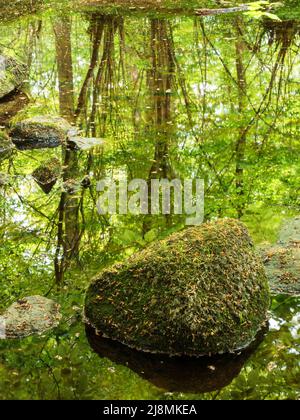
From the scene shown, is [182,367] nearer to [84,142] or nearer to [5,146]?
[84,142]

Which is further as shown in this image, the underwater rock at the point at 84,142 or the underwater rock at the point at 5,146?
the underwater rock at the point at 84,142

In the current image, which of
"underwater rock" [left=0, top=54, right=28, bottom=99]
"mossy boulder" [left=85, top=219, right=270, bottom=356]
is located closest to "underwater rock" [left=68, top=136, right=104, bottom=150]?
"underwater rock" [left=0, top=54, right=28, bottom=99]

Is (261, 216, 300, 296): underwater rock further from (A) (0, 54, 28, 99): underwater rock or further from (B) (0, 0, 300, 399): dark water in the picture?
(A) (0, 54, 28, 99): underwater rock

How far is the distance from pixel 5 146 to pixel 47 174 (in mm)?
1272

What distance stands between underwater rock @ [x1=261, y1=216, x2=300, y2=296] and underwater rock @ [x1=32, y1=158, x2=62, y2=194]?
2855 mm

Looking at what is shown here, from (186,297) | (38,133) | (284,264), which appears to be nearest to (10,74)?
(38,133)

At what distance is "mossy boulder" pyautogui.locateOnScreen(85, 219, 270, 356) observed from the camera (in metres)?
4.04

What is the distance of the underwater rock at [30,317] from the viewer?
4.38 m

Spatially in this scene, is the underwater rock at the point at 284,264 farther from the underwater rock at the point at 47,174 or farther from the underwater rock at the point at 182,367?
the underwater rock at the point at 47,174

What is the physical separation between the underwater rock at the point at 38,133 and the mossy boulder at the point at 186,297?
13.8ft

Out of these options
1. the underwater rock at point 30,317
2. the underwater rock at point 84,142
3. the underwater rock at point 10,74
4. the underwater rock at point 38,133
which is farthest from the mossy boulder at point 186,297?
the underwater rock at point 10,74
